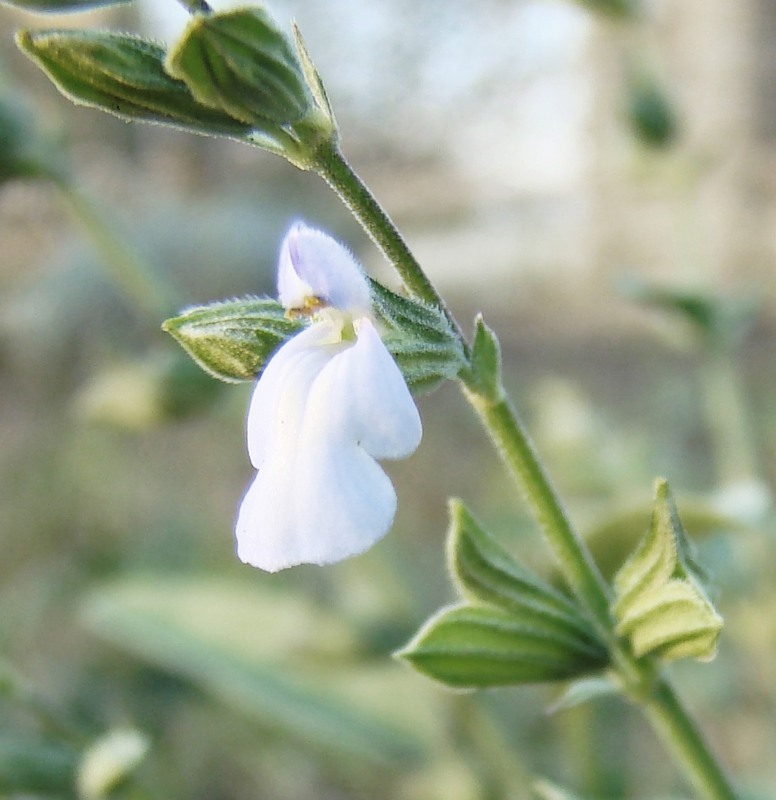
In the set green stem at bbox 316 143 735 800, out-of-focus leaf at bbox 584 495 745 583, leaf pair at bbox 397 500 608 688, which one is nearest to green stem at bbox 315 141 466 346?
green stem at bbox 316 143 735 800

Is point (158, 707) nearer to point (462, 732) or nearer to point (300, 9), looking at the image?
point (462, 732)

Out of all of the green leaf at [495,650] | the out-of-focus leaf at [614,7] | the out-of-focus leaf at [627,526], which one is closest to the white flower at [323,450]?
the green leaf at [495,650]

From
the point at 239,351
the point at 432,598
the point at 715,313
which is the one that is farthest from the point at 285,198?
the point at 239,351

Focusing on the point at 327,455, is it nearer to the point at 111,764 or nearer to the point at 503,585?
the point at 503,585

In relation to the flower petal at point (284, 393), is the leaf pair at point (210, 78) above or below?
above

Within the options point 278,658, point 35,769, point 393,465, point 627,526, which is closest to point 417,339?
point 627,526

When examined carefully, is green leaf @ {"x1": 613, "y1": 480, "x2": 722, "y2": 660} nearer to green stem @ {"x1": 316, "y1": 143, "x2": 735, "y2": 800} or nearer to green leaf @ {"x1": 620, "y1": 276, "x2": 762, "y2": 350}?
green stem @ {"x1": 316, "y1": 143, "x2": 735, "y2": 800}

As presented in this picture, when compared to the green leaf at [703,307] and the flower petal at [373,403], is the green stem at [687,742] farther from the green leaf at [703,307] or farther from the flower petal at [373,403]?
the green leaf at [703,307]
